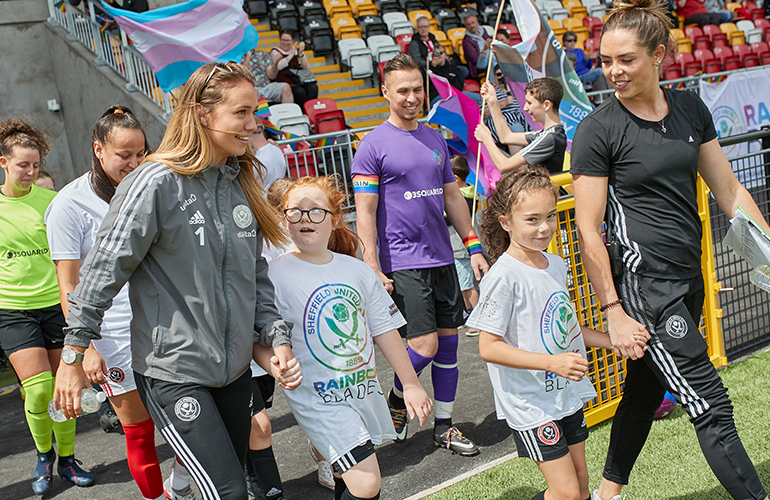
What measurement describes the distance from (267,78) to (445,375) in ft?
25.8

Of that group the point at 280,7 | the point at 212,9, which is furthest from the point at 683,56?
the point at 212,9

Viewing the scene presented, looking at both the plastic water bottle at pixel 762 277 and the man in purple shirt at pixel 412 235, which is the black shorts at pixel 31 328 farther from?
the plastic water bottle at pixel 762 277

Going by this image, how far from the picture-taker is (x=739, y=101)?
11.6 meters

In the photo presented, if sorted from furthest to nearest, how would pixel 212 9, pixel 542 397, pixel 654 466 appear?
pixel 212 9 < pixel 654 466 < pixel 542 397

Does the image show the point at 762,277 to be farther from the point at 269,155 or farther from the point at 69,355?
the point at 269,155

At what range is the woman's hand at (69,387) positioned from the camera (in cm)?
201

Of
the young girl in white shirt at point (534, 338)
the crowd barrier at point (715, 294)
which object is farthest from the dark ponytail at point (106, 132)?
the crowd barrier at point (715, 294)

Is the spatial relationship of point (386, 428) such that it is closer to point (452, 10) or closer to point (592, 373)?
point (592, 373)

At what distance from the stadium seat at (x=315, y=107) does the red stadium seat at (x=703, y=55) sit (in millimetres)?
9965

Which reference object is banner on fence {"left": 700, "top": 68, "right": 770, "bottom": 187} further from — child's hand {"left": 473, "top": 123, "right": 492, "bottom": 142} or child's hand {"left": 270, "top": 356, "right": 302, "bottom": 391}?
child's hand {"left": 270, "top": 356, "right": 302, "bottom": 391}

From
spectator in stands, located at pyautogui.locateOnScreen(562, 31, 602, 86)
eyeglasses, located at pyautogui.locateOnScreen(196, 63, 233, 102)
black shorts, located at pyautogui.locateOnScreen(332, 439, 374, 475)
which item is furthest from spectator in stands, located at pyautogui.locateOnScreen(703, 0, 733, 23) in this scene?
black shorts, located at pyautogui.locateOnScreen(332, 439, 374, 475)

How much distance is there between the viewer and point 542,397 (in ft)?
8.18

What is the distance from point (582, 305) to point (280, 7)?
12296 mm

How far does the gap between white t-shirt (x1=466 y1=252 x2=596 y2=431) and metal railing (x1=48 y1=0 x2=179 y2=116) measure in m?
7.67
